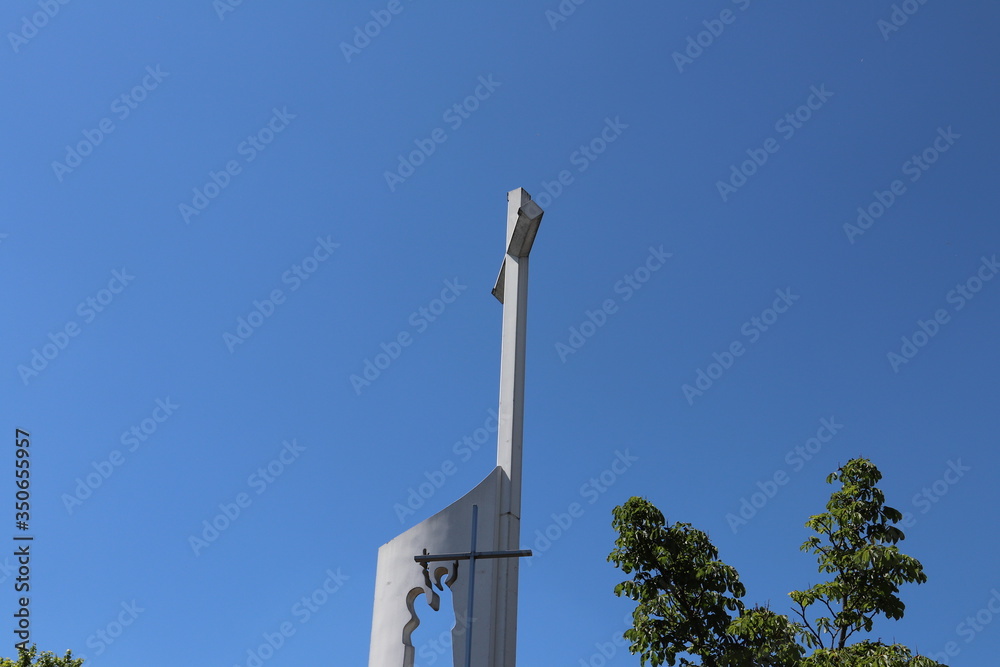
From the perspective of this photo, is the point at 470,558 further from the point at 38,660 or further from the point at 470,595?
the point at 38,660

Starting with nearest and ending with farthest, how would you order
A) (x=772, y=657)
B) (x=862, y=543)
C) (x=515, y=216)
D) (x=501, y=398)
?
1. (x=501, y=398)
2. (x=515, y=216)
3. (x=772, y=657)
4. (x=862, y=543)

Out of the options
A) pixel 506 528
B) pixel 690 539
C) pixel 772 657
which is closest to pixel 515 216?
pixel 506 528

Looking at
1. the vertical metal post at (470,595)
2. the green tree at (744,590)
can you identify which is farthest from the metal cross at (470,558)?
the green tree at (744,590)

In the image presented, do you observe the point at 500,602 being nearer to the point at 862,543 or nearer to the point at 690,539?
the point at 690,539

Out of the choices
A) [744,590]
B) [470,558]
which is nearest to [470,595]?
[470,558]

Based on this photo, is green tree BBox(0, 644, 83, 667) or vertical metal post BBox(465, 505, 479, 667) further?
green tree BBox(0, 644, 83, 667)

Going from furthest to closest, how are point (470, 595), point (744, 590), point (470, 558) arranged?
point (744, 590) < point (470, 558) < point (470, 595)

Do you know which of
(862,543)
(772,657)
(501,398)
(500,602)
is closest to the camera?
(500,602)

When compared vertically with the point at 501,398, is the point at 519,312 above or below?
above

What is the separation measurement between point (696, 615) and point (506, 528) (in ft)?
15.4

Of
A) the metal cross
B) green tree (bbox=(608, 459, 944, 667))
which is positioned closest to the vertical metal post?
the metal cross

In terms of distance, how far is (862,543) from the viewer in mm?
12594

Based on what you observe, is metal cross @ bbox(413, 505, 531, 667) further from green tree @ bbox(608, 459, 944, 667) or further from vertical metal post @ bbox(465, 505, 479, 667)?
green tree @ bbox(608, 459, 944, 667)

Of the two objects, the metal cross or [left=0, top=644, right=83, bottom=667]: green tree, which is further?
[left=0, top=644, right=83, bottom=667]: green tree
